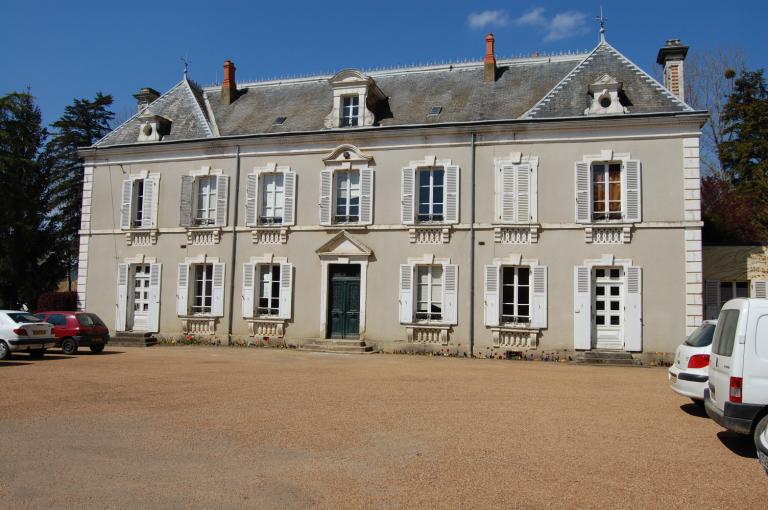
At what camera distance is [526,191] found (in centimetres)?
1681

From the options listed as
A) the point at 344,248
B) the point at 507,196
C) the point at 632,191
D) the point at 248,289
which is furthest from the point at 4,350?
the point at 632,191

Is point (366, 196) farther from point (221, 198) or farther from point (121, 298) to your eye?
point (121, 298)

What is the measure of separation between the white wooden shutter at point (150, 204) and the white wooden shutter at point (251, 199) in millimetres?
3445

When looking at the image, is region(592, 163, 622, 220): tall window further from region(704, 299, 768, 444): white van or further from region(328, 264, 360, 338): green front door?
region(704, 299, 768, 444): white van

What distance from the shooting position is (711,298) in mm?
16984

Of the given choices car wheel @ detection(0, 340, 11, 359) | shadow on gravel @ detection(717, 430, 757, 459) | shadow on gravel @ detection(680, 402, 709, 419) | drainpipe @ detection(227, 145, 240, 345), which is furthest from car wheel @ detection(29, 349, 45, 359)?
shadow on gravel @ detection(717, 430, 757, 459)

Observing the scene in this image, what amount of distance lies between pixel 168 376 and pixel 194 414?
155 inches

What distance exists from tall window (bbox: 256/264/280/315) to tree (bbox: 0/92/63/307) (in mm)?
14817

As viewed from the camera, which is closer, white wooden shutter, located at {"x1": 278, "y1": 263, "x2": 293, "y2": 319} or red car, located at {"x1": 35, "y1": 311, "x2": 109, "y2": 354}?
red car, located at {"x1": 35, "y1": 311, "x2": 109, "y2": 354}

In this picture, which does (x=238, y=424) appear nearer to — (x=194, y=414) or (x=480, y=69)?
(x=194, y=414)

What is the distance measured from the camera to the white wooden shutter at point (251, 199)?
19.2 m

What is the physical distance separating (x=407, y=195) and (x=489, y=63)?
17.9ft

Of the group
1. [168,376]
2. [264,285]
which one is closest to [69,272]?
[264,285]

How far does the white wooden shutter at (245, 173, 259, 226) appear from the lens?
63.0 feet
